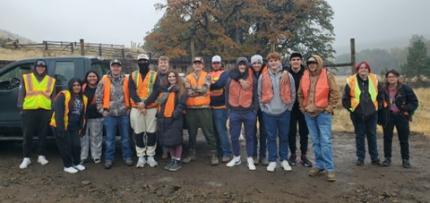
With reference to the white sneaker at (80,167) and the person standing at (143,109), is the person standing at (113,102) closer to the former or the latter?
the person standing at (143,109)

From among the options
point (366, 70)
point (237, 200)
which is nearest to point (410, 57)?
point (366, 70)

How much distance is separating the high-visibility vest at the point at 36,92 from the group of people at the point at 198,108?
0.02m

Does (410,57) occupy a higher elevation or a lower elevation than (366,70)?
higher

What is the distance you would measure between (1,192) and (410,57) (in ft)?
134

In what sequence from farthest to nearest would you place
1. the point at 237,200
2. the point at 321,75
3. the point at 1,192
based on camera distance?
1. the point at 321,75
2. the point at 1,192
3. the point at 237,200

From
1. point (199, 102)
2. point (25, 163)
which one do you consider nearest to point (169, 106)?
point (199, 102)

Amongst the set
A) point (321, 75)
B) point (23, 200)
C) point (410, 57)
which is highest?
point (410, 57)

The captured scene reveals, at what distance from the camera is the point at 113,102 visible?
6000 mm

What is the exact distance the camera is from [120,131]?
6.19 meters

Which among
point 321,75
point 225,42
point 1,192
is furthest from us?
point 225,42

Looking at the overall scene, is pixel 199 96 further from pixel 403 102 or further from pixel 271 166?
pixel 403 102

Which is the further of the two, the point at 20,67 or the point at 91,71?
the point at 20,67

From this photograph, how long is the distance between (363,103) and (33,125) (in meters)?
5.40

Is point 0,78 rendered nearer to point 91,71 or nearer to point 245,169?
point 91,71
